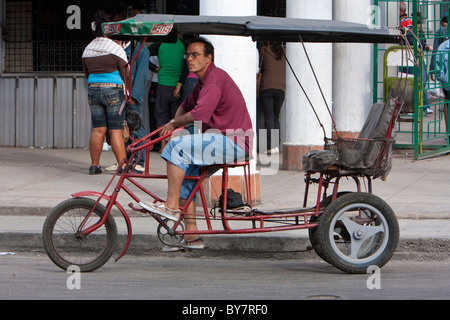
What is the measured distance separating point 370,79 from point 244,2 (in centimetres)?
470

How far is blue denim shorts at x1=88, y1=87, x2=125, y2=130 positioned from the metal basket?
4.55 meters

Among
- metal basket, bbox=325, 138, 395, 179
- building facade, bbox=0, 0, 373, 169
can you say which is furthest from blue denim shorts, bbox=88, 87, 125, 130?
metal basket, bbox=325, 138, 395, 179

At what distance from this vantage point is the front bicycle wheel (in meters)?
6.74

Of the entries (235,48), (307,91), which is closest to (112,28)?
(235,48)

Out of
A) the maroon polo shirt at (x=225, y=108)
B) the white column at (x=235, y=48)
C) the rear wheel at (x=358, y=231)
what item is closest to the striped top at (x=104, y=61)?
the white column at (x=235, y=48)

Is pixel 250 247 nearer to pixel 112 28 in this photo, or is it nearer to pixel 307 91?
pixel 112 28

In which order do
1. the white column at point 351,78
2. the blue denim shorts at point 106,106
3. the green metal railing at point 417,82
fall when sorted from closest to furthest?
the blue denim shorts at point 106,106 → the green metal railing at point 417,82 → the white column at point 351,78

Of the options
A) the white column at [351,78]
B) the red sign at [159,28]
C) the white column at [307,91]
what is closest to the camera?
the red sign at [159,28]

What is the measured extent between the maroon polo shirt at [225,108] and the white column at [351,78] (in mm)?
6329

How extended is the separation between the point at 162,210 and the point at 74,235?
73cm

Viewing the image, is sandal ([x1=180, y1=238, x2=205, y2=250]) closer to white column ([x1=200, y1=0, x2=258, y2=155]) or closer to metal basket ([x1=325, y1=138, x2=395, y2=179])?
metal basket ([x1=325, y1=138, x2=395, y2=179])

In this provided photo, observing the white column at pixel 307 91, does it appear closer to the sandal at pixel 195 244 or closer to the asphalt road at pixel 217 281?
the asphalt road at pixel 217 281

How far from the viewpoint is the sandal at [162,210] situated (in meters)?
6.73
